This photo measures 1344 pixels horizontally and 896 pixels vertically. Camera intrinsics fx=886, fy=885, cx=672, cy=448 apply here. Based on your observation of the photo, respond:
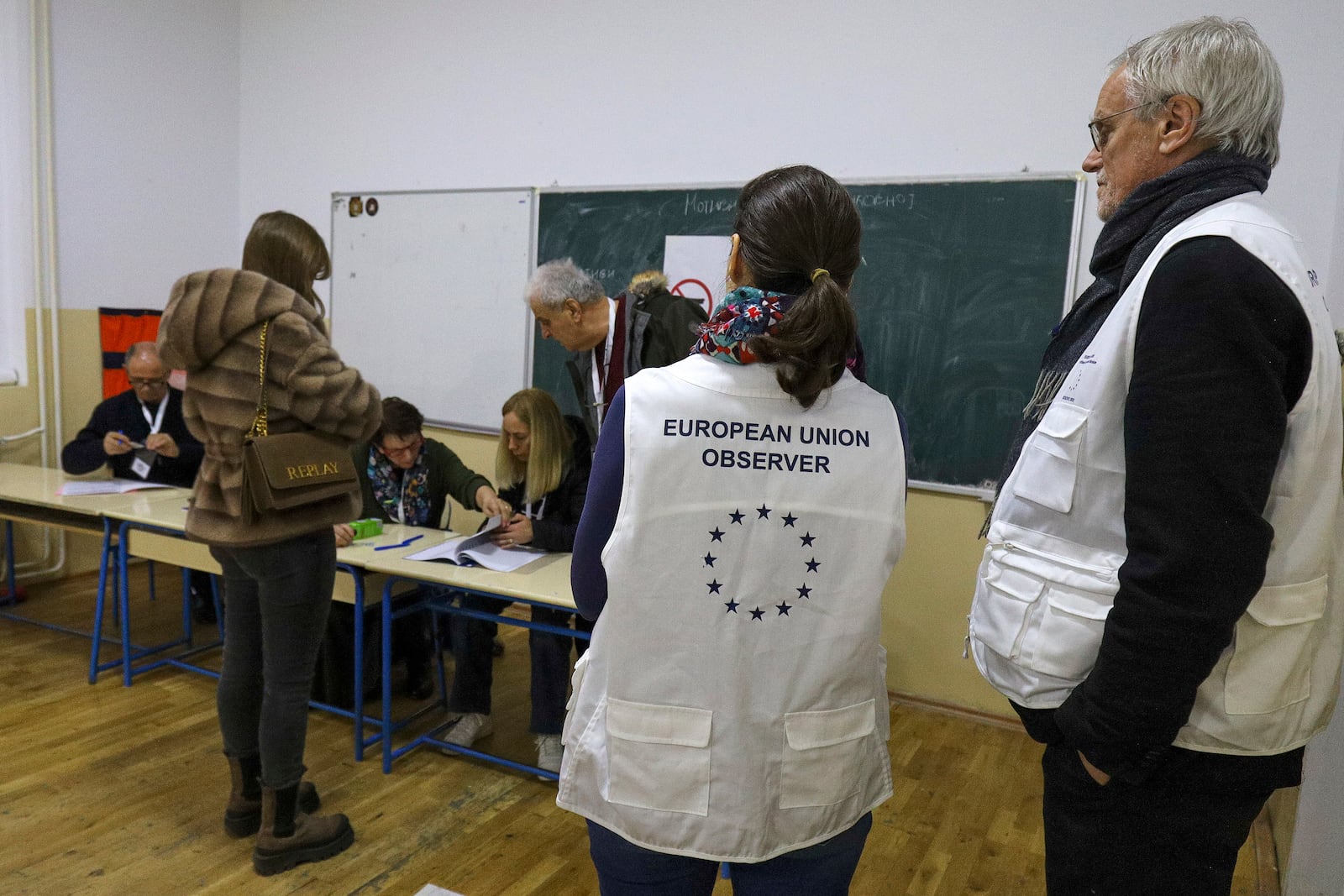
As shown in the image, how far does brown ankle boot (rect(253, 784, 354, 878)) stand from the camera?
2105 millimetres

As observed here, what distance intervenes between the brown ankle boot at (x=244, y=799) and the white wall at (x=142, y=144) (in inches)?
125

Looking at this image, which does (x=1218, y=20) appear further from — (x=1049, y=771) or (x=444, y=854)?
(x=444, y=854)

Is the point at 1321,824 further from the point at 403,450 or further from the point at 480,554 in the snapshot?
the point at 403,450

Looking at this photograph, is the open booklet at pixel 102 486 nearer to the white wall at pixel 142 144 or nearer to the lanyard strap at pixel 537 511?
the white wall at pixel 142 144

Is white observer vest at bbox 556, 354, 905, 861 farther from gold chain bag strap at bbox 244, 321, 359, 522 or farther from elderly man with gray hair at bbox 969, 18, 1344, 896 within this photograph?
gold chain bag strap at bbox 244, 321, 359, 522

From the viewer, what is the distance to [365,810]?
2449 millimetres

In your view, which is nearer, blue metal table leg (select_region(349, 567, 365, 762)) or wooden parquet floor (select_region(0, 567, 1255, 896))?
wooden parquet floor (select_region(0, 567, 1255, 896))

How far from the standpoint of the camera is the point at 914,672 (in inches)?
134

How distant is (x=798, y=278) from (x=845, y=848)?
70 cm

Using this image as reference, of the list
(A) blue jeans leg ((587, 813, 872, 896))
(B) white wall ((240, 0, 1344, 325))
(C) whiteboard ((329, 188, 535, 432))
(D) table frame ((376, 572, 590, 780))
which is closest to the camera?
(A) blue jeans leg ((587, 813, 872, 896))

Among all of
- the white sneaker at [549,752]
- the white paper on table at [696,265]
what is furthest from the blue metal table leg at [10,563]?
the white paper on table at [696,265]

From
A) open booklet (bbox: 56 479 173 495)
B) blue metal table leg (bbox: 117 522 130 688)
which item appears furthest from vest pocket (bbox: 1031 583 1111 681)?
open booklet (bbox: 56 479 173 495)

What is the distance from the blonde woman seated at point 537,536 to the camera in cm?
268

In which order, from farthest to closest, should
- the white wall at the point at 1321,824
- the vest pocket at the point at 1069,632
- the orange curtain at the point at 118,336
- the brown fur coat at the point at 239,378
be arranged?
the orange curtain at the point at 118,336 < the brown fur coat at the point at 239,378 < the white wall at the point at 1321,824 < the vest pocket at the point at 1069,632
